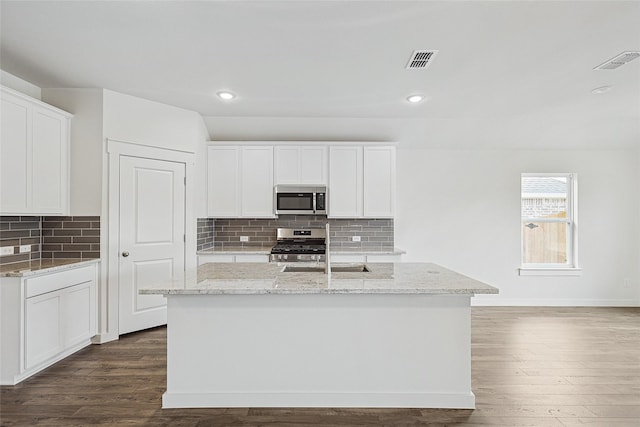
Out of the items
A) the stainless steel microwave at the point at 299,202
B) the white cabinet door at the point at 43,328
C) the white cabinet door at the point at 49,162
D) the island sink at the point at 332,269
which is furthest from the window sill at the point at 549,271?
the white cabinet door at the point at 49,162

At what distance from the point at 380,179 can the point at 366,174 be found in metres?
0.20

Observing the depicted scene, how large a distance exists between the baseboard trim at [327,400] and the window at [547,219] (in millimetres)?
3772

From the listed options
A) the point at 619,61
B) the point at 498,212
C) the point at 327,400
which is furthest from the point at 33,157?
the point at 498,212

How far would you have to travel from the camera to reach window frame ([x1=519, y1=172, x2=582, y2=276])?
529 cm

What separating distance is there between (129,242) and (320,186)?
7.91 feet

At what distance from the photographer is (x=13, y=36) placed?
267cm

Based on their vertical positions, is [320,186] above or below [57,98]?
below

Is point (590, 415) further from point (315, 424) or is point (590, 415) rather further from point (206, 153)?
point (206, 153)

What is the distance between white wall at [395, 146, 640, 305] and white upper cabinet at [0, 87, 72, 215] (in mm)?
4140

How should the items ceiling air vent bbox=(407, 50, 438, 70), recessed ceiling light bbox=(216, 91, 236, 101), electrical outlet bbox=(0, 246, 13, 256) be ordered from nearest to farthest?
ceiling air vent bbox=(407, 50, 438, 70) → electrical outlet bbox=(0, 246, 13, 256) → recessed ceiling light bbox=(216, 91, 236, 101)

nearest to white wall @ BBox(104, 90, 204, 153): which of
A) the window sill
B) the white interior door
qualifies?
the white interior door

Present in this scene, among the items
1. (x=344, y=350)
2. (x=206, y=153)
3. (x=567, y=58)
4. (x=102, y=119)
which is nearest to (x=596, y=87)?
(x=567, y=58)

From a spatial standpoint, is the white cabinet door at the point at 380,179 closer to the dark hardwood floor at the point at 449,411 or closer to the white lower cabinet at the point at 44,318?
the dark hardwood floor at the point at 449,411

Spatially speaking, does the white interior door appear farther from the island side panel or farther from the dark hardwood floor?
the island side panel
